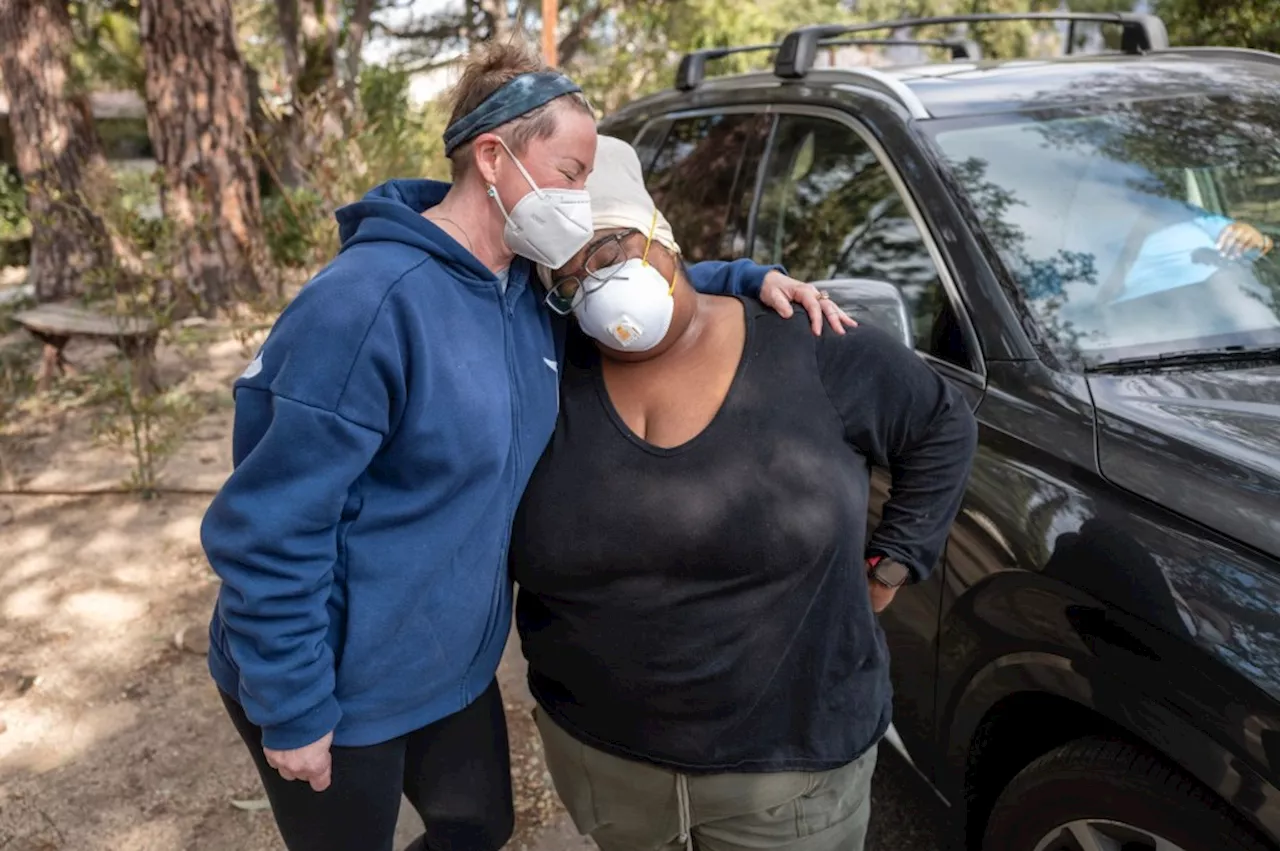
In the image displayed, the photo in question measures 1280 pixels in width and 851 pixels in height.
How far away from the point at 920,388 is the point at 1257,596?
0.58m

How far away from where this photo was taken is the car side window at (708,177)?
332cm

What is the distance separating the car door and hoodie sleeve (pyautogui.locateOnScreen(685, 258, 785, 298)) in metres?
0.61

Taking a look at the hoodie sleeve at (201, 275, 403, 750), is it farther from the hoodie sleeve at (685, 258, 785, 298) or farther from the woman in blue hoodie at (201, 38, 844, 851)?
the hoodie sleeve at (685, 258, 785, 298)

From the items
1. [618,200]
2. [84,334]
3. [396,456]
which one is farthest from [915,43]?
[84,334]

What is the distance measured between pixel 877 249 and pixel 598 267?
1.26 metres

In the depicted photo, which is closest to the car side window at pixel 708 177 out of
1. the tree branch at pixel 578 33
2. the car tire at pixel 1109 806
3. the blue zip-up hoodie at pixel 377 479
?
the blue zip-up hoodie at pixel 377 479

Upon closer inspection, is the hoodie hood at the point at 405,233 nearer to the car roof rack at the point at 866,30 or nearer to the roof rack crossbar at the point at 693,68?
the car roof rack at the point at 866,30

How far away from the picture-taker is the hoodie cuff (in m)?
1.60

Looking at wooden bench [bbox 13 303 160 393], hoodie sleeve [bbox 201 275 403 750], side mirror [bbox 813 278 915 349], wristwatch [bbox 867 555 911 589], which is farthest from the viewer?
wooden bench [bbox 13 303 160 393]

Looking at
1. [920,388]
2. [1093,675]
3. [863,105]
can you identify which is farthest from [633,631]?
[863,105]

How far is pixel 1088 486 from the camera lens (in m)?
1.91

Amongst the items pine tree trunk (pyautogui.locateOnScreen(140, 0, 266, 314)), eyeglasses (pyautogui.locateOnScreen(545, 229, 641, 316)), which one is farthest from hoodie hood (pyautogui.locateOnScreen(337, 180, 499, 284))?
pine tree trunk (pyautogui.locateOnScreen(140, 0, 266, 314))

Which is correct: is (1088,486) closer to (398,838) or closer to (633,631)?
(633,631)

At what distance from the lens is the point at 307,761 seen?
1644 millimetres
